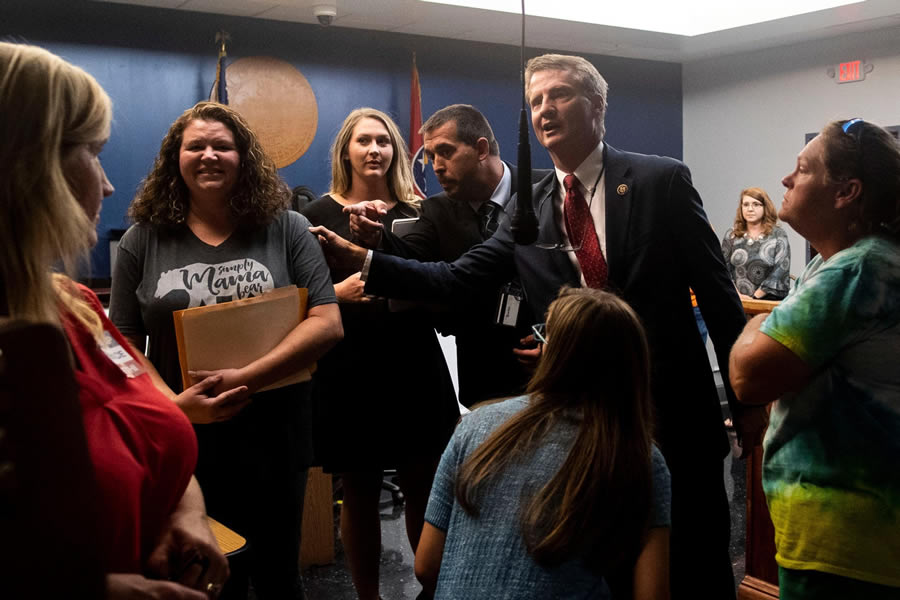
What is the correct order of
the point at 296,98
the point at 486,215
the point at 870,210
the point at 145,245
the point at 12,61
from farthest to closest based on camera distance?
the point at 296,98 → the point at 486,215 → the point at 145,245 → the point at 870,210 → the point at 12,61

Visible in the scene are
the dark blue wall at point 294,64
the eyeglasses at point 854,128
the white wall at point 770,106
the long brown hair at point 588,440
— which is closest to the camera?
the long brown hair at point 588,440

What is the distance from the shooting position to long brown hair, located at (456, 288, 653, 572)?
1.30 metres

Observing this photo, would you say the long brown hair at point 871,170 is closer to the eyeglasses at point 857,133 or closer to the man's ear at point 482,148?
the eyeglasses at point 857,133

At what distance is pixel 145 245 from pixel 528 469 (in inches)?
45.8

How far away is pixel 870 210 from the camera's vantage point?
4.88 feet

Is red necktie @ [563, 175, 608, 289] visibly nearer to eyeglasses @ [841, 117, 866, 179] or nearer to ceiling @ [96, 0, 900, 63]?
eyeglasses @ [841, 117, 866, 179]

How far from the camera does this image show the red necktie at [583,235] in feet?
6.53

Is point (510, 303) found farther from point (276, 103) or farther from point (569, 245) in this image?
point (276, 103)

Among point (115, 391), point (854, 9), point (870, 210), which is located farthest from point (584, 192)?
point (854, 9)

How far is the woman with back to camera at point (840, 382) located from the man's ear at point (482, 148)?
1222 mm

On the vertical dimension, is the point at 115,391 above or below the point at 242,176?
below

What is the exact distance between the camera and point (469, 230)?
2.59m

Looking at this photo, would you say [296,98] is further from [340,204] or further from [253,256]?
[253,256]

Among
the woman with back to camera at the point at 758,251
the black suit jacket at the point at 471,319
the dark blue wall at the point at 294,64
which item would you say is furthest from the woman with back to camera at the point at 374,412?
the woman with back to camera at the point at 758,251
